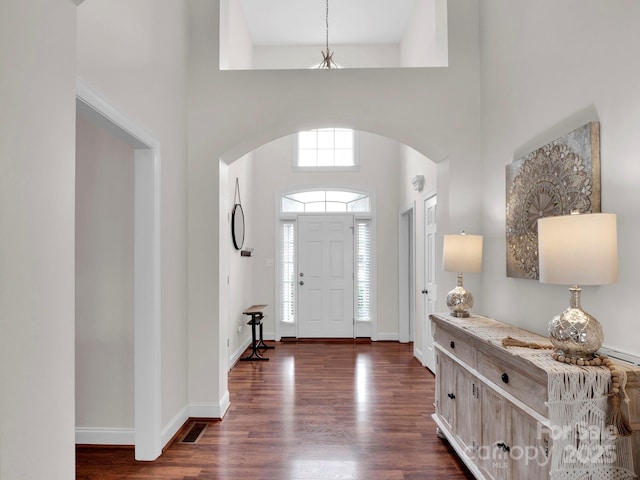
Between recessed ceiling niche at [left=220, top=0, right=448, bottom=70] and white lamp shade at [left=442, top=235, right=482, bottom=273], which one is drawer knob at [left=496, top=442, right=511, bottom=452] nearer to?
white lamp shade at [left=442, top=235, right=482, bottom=273]

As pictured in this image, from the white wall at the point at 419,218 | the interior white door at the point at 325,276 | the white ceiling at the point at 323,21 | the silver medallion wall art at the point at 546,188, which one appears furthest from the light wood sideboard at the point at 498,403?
the white ceiling at the point at 323,21

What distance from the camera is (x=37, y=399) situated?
1.39 meters

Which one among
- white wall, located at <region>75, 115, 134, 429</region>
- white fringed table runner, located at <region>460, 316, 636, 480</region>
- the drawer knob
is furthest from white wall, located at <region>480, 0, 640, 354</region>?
white wall, located at <region>75, 115, 134, 429</region>

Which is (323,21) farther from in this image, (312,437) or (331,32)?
(312,437)

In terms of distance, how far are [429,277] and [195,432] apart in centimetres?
304

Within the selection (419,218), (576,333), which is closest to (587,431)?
(576,333)

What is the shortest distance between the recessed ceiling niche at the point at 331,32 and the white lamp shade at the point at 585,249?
3.55m

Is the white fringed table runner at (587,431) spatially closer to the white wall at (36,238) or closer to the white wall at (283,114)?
the white wall at (36,238)

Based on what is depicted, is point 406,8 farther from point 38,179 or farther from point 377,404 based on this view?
point 38,179

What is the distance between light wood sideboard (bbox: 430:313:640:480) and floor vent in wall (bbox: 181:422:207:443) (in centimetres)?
180

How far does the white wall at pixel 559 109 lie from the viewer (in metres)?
1.83

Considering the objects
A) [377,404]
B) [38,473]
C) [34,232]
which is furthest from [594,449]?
[377,404]

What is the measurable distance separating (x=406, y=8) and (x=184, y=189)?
162 inches

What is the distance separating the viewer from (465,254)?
10.0 ft
